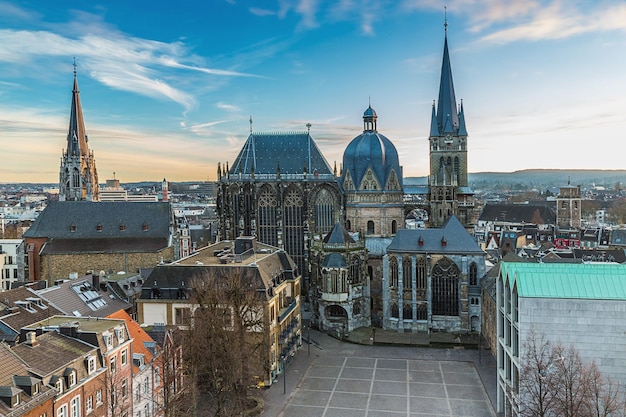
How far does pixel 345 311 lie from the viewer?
2854 inches

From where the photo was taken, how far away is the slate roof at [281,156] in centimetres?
8506

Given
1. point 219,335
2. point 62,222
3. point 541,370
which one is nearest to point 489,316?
point 541,370

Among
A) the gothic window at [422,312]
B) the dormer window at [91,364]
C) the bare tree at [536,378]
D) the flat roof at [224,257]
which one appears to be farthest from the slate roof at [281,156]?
the dormer window at [91,364]

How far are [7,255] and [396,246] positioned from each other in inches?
2392

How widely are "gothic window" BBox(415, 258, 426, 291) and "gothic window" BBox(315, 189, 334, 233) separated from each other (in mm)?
16612

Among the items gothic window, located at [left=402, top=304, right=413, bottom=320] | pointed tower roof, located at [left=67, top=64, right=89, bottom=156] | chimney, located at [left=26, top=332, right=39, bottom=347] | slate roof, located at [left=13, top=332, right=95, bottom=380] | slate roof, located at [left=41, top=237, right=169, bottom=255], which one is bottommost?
gothic window, located at [left=402, top=304, right=413, bottom=320]

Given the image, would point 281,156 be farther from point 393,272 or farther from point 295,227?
point 393,272

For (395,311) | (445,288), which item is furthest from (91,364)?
(445,288)

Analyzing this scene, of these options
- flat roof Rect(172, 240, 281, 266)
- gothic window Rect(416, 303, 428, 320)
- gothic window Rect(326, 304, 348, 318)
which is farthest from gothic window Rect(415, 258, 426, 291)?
flat roof Rect(172, 240, 281, 266)

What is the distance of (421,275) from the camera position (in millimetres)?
73062

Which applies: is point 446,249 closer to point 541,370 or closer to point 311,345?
point 311,345

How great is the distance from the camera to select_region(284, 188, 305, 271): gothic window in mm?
83875

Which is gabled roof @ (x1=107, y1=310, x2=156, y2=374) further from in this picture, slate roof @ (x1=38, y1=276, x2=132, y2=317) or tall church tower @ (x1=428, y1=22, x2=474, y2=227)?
tall church tower @ (x1=428, y1=22, x2=474, y2=227)

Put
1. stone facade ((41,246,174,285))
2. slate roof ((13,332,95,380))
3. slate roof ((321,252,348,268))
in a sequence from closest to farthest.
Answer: slate roof ((13,332,95,380))
slate roof ((321,252,348,268))
stone facade ((41,246,174,285))
